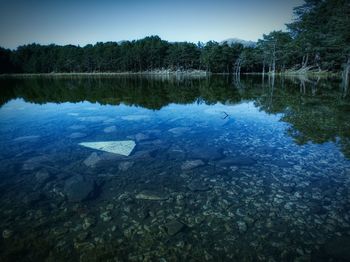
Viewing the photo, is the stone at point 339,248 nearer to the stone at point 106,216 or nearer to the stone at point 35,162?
the stone at point 106,216

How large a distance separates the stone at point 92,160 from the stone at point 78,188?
96 cm

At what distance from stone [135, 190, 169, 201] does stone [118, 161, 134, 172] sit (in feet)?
5.62

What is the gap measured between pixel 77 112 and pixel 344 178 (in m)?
17.1

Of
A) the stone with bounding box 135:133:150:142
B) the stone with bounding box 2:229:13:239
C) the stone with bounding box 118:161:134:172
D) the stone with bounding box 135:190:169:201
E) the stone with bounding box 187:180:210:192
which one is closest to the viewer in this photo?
the stone with bounding box 2:229:13:239

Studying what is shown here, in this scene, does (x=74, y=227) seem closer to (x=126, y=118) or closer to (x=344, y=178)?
(x=344, y=178)

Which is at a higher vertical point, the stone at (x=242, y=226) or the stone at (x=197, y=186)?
the stone at (x=197, y=186)

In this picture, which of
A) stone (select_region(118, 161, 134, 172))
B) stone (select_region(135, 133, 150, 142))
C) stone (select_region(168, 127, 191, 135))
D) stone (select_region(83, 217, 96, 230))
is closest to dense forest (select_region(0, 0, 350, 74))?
stone (select_region(168, 127, 191, 135))

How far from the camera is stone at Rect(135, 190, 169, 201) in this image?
6034mm

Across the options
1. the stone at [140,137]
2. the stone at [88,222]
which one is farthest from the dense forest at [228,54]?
the stone at [88,222]

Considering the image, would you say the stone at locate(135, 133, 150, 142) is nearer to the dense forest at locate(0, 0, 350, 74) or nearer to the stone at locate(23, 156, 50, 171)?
the stone at locate(23, 156, 50, 171)

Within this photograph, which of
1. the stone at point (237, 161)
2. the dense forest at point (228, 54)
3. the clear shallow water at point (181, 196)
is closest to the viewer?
the clear shallow water at point (181, 196)

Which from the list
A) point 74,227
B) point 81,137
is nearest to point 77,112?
point 81,137

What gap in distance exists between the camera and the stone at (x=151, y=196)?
19.8ft

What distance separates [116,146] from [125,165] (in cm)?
190
